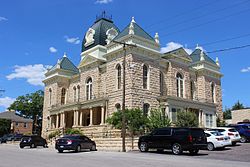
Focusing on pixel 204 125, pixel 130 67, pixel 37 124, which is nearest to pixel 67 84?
pixel 130 67

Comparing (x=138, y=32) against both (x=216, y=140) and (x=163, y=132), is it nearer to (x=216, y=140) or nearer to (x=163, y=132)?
(x=216, y=140)

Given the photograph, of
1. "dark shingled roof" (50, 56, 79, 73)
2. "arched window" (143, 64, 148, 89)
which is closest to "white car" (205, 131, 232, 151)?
"arched window" (143, 64, 148, 89)

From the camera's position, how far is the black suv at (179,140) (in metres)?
21.5

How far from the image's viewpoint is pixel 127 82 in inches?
1549

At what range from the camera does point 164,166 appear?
14.0m

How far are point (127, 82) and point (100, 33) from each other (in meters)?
14.6

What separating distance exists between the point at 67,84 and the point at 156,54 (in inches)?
790

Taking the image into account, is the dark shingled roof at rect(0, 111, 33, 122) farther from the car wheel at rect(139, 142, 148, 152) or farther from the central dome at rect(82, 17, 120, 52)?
the car wheel at rect(139, 142, 148, 152)

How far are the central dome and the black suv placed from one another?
2894 centimetres

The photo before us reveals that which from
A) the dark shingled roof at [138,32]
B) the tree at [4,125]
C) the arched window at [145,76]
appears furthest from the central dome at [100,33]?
the tree at [4,125]

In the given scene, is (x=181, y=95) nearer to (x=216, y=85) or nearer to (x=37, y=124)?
(x=216, y=85)

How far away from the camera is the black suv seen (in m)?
21.5

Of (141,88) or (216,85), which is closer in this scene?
(141,88)

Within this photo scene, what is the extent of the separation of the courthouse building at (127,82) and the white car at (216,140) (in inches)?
559
